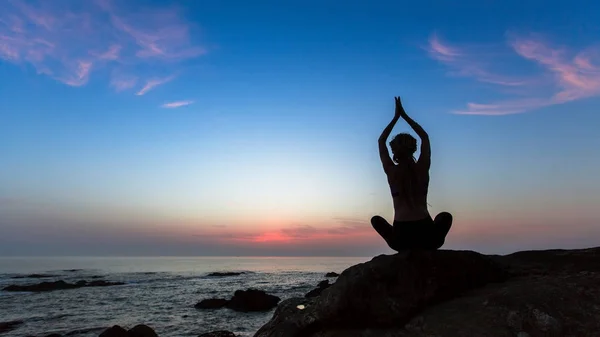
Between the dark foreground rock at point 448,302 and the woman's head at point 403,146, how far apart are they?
1659 mm

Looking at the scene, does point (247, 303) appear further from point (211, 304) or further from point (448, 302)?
point (448, 302)

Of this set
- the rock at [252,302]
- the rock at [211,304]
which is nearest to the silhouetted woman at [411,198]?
the rock at [252,302]

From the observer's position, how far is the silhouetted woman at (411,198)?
6.78m

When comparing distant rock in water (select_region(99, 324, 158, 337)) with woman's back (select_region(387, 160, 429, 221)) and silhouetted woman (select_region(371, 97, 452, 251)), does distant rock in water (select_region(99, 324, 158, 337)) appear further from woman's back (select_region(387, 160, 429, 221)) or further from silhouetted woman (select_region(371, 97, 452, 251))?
woman's back (select_region(387, 160, 429, 221))

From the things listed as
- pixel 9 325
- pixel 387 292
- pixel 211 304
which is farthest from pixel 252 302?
pixel 387 292

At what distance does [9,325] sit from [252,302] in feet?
64.8

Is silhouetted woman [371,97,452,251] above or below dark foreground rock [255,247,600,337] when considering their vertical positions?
above

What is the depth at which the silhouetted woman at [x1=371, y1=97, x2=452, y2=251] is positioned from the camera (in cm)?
678

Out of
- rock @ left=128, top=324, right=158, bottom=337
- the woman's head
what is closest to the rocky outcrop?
rock @ left=128, top=324, right=158, bottom=337

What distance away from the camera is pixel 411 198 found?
6.86m

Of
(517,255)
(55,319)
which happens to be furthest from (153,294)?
(517,255)

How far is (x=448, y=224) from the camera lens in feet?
22.6

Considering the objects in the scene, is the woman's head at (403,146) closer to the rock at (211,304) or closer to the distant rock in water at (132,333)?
the distant rock in water at (132,333)

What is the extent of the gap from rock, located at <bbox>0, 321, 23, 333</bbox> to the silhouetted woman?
113ft
